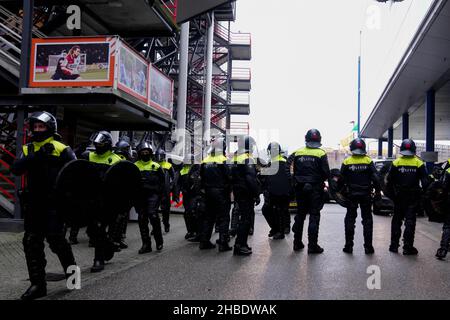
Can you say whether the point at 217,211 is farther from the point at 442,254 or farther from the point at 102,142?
the point at 442,254

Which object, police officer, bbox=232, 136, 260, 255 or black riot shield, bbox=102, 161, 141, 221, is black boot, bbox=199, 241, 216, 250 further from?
black riot shield, bbox=102, 161, 141, 221

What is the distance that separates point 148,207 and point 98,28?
395 inches

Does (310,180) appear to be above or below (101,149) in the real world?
below

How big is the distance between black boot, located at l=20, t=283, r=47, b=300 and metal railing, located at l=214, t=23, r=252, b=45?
33.3 meters

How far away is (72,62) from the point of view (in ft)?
35.7

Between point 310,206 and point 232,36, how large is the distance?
104 feet

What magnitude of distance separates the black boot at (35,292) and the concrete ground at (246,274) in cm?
9

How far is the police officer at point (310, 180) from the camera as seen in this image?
8086 mm

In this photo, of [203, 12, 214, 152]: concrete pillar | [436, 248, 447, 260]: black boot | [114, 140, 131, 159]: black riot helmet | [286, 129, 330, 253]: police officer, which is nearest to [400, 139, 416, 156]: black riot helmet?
[286, 129, 330, 253]: police officer

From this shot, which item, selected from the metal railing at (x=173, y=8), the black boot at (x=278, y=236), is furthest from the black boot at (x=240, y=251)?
the metal railing at (x=173, y=8)

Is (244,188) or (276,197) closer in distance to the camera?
(244,188)

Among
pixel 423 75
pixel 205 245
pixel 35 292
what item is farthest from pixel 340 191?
pixel 423 75

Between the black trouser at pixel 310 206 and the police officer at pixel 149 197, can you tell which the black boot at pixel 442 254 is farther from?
the police officer at pixel 149 197

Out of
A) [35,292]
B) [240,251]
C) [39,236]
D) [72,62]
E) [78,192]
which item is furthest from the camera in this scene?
[72,62]
